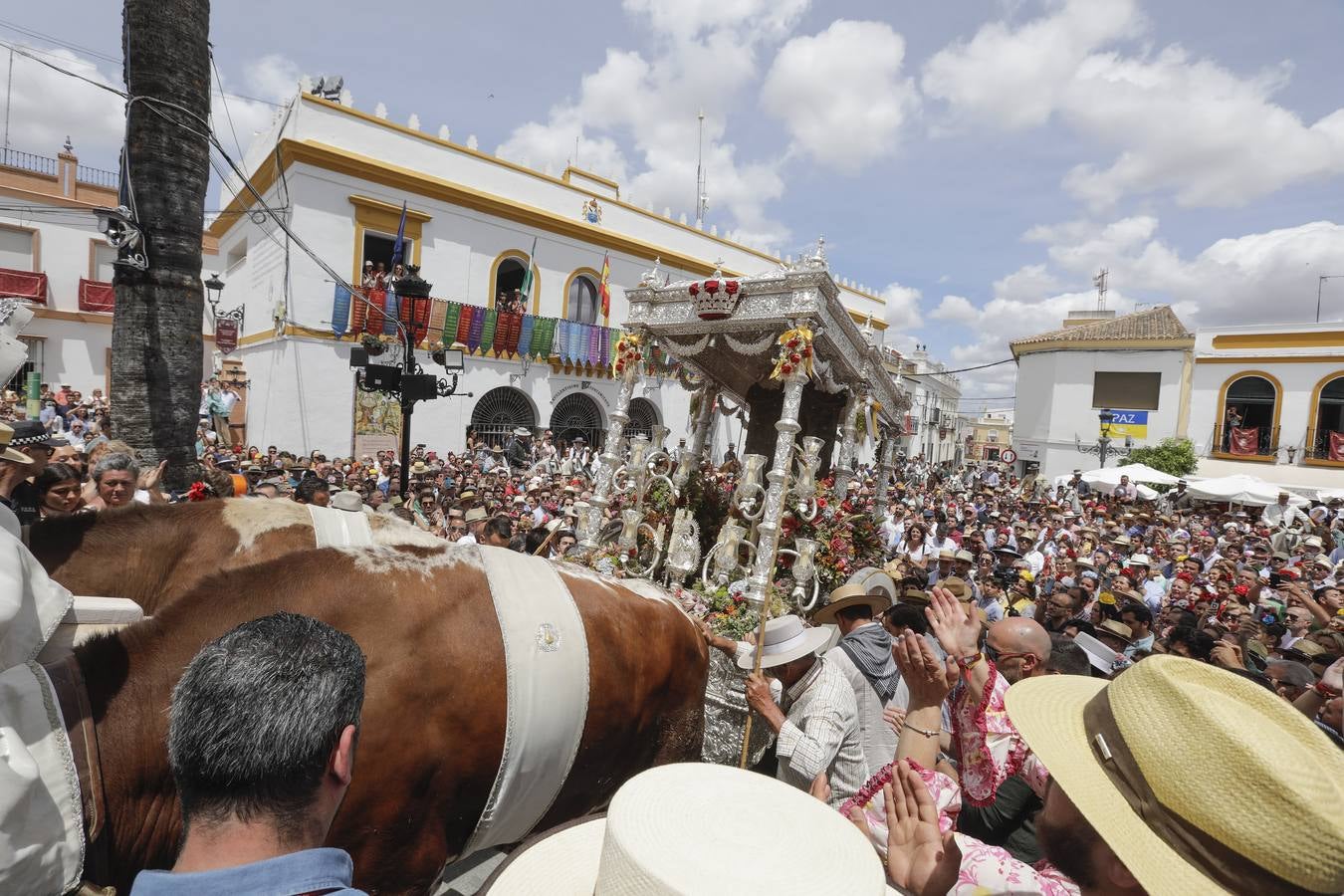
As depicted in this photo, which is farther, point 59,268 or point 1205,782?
point 59,268

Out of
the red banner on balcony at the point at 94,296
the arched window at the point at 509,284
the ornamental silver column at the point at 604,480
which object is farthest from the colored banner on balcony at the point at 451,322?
the red banner on balcony at the point at 94,296

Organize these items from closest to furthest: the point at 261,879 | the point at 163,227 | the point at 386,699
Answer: the point at 261,879, the point at 386,699, the point at 163,227

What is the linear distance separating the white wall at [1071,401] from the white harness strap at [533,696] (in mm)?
30130

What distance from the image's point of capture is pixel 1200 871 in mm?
1096

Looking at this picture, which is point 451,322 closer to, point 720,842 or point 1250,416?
point 720,842

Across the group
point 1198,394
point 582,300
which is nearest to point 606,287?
point 582,300

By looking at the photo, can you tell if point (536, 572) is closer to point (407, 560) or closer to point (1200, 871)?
point (407, 560)

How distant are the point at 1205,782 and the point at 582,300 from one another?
20897 millimetres

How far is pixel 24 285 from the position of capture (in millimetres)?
20203

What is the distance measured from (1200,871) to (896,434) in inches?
345

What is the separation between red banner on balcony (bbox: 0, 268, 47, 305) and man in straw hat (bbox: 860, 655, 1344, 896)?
91.3 feet

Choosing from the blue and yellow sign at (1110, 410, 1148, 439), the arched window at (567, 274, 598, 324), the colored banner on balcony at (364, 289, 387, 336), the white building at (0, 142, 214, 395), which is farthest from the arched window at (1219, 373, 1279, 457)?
the white building at (0, 142, 214, 395)

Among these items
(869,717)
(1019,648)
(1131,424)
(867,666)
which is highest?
(1131,424)

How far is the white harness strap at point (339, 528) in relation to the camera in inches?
122
